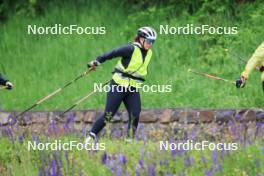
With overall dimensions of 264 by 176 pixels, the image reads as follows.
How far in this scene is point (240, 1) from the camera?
56.6 feet

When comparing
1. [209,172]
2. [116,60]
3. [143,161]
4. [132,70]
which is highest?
[116,60]

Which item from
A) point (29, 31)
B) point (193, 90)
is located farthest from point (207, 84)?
point (29, 31)

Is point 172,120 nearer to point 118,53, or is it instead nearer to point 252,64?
point 252,64

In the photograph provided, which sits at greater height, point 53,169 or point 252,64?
point 252,64

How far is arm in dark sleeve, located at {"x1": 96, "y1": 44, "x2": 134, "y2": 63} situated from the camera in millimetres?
11055

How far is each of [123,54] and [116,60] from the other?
5.21 meters

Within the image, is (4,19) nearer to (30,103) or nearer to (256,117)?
(30,103)

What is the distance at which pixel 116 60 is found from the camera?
16328 millimetres

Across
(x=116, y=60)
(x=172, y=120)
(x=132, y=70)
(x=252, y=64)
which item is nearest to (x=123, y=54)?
(x=132, y=70)

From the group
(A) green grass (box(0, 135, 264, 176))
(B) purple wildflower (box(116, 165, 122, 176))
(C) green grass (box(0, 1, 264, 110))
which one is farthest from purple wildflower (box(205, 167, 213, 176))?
(C) green grass (box(0, 1, 264, 110))

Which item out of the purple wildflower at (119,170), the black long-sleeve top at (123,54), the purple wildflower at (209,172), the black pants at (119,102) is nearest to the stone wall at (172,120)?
the black pants at (119,102)

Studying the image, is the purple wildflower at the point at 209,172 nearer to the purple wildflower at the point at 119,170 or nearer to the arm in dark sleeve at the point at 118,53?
the purple wildflower at the point at 119,170

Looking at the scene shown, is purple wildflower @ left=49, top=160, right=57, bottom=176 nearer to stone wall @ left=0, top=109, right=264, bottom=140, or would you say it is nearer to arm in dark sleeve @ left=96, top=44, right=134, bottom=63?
arm in dark sleeve @ left=96, top=44, right=134, bottom=63

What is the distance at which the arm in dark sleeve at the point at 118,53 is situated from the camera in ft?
36.3
